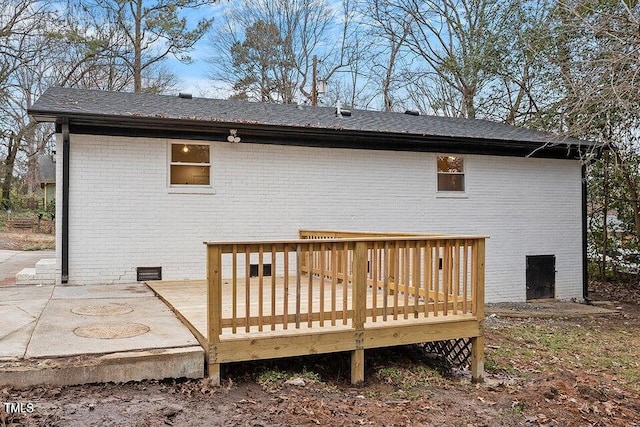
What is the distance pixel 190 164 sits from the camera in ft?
26.8

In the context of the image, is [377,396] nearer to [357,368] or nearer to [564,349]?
[357,368]

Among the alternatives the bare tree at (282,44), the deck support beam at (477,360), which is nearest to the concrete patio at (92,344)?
the deck support beam at (477,360)

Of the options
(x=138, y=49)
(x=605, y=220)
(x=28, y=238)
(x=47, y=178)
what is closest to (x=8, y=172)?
(x=47, y=178)

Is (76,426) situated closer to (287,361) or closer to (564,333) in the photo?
(287,361)

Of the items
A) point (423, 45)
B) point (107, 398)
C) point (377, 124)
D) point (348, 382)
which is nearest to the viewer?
point (107, 398)

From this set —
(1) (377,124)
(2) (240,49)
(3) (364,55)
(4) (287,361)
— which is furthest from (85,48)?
(4) (287,361)

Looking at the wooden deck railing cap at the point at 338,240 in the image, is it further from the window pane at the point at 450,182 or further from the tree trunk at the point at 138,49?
the tree trunk at the point at 138,49

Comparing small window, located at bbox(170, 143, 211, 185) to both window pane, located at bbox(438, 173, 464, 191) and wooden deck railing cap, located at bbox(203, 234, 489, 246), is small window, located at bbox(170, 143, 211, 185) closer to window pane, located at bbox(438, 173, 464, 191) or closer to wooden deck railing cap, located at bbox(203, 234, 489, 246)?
wooden deck railing cap, located at bbox(203, 234, 489, 246)

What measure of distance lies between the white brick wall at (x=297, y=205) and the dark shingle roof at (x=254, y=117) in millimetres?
461

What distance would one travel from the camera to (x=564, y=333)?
7.46 meters

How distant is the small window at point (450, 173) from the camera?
32.3 ft

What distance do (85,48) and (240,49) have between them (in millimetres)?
6066

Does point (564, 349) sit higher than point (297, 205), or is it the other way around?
point (297, 205)

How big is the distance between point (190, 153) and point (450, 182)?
5092mm
